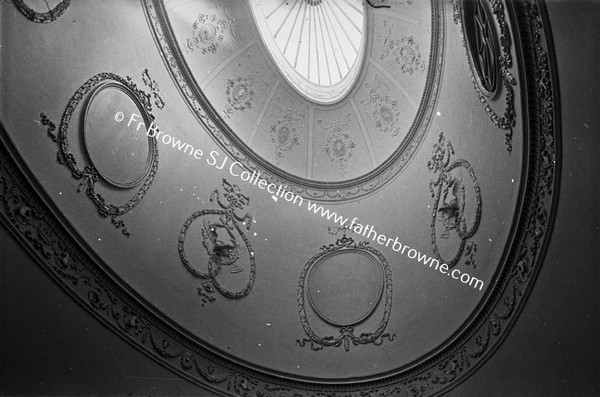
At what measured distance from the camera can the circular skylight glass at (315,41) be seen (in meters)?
12.1

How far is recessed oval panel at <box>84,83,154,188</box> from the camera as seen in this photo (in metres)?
8.96

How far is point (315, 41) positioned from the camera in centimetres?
1302

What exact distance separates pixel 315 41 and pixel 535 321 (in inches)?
290

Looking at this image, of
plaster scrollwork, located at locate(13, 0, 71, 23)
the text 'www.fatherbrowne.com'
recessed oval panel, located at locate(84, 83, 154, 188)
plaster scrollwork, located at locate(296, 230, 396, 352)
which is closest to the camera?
plaster scrollwork, located at locate(13, 0, 71, 23)

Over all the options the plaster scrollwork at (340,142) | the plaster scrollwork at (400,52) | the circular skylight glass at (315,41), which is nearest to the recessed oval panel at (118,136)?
the circular skylight glass at (315,41)

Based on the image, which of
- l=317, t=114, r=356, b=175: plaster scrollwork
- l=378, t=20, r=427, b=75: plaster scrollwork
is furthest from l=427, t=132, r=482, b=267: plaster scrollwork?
l=317, t=114, r=356, b=175: plaster scrollwork

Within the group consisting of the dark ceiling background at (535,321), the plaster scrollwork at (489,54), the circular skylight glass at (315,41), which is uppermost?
the circular skylight glass at (315,41)

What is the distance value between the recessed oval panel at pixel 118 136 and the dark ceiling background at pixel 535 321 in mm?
1850

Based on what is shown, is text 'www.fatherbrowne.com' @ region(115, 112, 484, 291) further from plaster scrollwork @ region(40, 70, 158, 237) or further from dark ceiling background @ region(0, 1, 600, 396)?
dark ceiling background @ region(0, 1, 600, 396)

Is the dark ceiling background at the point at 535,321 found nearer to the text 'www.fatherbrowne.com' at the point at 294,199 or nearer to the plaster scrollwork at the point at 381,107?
the text 'www.fatherbrowne.com' at the point at 294,199

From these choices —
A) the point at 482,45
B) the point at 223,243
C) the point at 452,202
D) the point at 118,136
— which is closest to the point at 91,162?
the point at 118,136

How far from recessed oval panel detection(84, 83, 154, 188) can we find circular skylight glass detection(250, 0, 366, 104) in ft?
10.6

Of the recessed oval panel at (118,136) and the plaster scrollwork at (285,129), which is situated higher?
the plaster scrollwork at (285,129)

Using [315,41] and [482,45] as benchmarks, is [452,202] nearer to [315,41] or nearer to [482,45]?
[482,45]
